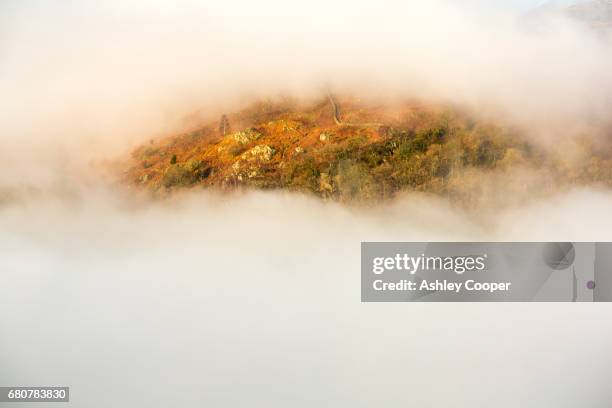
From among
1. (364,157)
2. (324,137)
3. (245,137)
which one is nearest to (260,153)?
(245,137)

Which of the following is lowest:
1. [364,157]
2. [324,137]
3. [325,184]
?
[325,184]

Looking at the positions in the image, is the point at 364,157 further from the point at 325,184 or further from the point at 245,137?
the point at 245,137

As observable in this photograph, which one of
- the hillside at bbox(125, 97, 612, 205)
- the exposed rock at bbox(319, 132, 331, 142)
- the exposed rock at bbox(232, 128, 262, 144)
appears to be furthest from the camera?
the exposed rock at bbox(232, 128, 262, 144)

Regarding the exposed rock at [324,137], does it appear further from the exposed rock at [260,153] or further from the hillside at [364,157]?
the exposed rock at [260,153]

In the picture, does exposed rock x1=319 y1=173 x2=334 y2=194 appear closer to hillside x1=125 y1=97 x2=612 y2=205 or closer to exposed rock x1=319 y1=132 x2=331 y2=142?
hillside x1=125 y1=97 x2=612 y2=205

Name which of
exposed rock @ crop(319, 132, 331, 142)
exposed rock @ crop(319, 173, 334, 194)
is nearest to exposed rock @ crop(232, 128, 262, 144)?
exposed rock @ crop(319, 132, 331, 142)

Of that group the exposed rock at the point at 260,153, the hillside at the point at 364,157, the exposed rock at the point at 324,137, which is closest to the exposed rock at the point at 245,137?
the hillside at the point at 364,157

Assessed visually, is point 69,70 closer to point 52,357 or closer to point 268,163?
point 268,163

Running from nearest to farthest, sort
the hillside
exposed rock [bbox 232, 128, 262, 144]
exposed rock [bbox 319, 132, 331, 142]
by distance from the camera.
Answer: the hillside, exposed rock [bbox 319, 132, 331, 142], exposed rock [bbox 232, 128, 262, 144]

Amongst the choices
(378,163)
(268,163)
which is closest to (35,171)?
(268,163)
